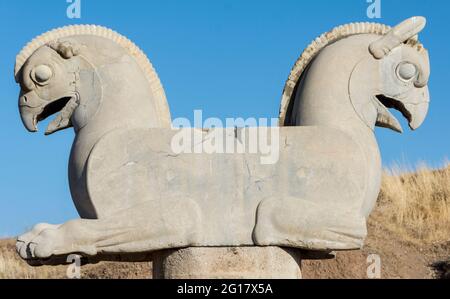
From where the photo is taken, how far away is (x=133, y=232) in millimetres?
5895

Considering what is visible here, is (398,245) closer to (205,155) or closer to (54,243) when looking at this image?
(205,155)

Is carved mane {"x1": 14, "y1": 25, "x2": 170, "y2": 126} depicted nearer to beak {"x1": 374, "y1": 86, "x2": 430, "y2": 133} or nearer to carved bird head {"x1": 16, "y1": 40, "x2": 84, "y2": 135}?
carved bird head {"x1": 16, "y1": 40, "x2": 84, "y2": 135}

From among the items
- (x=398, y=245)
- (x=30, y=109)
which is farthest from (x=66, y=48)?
(x=398, y=245)

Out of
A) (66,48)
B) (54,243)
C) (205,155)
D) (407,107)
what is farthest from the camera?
(407,107)

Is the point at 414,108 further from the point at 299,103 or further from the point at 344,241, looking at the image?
the point at 344,241

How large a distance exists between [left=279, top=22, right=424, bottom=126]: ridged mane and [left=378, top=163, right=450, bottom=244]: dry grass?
29.2ft

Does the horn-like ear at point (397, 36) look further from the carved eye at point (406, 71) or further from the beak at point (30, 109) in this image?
the beak at point (30, 109)

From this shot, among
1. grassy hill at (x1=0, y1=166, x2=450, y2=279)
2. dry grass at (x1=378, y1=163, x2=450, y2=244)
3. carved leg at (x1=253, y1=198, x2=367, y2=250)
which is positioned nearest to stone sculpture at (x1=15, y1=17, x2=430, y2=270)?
carved leg at (x1=253, y1=198, x2=367, y2=250)

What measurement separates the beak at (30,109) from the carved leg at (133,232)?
0.99 m

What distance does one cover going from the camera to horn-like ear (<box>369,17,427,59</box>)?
636 centimetres

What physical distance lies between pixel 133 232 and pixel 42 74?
1381 mm

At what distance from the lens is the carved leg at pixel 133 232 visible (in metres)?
5.88
